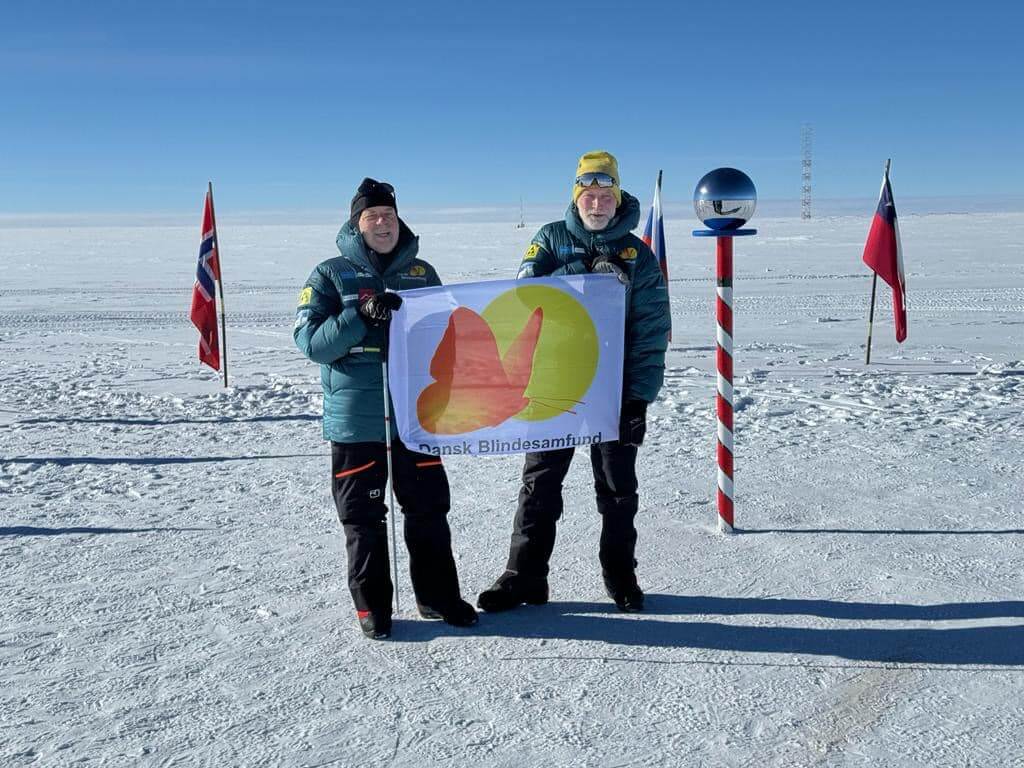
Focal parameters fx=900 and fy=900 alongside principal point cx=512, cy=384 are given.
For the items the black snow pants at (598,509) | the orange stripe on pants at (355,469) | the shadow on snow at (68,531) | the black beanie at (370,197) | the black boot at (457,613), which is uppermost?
the black beanie at (370,197)

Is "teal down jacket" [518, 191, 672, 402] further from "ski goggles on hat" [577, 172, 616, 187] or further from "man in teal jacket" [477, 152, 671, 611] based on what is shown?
"ski goggles on hat" [577, 172, 616, 187]

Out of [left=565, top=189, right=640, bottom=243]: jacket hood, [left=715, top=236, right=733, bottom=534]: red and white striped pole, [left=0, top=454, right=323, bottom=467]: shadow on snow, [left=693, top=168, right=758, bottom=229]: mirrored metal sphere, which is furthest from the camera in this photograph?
[left=0, top=454, right=323, bottom=467]: shadow on snow

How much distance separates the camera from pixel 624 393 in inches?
165

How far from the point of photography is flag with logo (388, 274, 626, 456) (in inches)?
157

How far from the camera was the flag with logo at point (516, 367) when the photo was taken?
3.98m

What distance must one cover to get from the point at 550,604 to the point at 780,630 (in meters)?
1.04

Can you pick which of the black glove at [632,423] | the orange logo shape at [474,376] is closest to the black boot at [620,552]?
the black glove at [632,423]

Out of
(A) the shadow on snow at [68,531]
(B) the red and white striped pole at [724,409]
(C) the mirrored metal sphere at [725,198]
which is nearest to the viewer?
(C) the mirrored metal sphere at [725,198]

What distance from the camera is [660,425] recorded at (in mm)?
7926

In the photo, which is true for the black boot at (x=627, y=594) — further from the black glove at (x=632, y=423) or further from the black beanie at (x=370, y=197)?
the black beanie at (x=370, y=197)

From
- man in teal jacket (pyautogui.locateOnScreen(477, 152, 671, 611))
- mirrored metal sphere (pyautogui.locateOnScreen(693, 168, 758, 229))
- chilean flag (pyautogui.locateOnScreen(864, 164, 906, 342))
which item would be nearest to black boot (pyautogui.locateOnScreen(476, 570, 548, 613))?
man in teal jacket (pyautogui.locateOnScreen(477, 152, 671, 611))

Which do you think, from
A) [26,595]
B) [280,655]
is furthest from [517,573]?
[26,595]

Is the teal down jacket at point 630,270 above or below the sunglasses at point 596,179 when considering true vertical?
below

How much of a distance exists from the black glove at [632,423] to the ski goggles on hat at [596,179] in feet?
3.26
